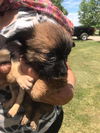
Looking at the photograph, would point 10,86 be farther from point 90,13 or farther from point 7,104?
point 90,13

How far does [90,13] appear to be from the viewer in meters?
40.8

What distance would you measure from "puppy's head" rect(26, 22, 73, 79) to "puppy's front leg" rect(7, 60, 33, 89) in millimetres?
97

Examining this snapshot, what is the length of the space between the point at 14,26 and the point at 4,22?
181 mm

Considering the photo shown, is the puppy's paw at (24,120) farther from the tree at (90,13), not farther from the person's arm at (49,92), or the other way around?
the tree at (90,13)

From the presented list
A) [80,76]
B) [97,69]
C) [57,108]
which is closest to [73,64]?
[97,69]

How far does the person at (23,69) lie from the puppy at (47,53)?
4.4 inches

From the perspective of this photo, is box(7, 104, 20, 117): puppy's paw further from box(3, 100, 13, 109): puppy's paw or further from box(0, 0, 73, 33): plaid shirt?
box(0, 0, 73, 33): plaid shirt

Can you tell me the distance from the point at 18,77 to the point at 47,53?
0.30 meters

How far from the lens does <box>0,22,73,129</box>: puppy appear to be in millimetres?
2438

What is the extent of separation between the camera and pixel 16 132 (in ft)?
9.63

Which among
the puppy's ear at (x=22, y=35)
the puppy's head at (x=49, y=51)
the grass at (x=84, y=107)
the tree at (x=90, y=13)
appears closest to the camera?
the puppy's head at (x=49, y=51)

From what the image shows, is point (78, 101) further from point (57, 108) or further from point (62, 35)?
point (62, 35)

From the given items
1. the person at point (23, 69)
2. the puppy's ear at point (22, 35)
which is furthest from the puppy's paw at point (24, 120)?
the puppy's ear at point (22, 35)

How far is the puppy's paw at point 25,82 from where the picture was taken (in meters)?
2.51
